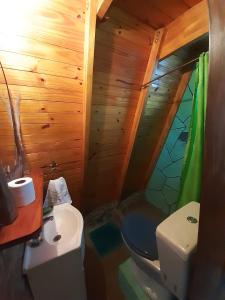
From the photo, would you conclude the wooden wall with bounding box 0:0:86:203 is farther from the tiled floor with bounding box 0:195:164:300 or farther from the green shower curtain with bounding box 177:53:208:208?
→ the green shower curtain with bounding box 177:53:208:208

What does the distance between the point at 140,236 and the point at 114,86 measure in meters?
1.31

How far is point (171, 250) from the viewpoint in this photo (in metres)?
0.84

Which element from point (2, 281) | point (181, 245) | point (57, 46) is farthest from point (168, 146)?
point (2, 281)

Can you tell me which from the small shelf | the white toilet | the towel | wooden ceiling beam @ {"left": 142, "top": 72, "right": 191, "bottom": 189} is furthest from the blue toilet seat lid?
wooden ceiling beam @ {"left": 142, "top": 72, "right": 191, "bottom": 189}

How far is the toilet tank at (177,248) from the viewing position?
81 cm

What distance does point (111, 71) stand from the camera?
1.37m

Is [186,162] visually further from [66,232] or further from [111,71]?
[66,232]

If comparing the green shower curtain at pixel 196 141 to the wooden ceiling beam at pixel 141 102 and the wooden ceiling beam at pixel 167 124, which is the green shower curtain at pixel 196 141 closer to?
the wooden ceiling beam at pixel 141 102

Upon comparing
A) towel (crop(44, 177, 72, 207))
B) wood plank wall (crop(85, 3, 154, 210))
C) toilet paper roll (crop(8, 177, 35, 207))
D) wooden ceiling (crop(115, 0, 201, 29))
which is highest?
wooden ceiling (crop(115, 0, 201, 29))

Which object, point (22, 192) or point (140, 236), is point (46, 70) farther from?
point (140, 236)

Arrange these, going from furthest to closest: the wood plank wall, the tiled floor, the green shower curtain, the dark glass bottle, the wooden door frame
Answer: the green shower curtain, the wood plank wall, the tiled floor, the dark glass bottle, the wooden door frame

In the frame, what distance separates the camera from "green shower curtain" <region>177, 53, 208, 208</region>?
136 cm

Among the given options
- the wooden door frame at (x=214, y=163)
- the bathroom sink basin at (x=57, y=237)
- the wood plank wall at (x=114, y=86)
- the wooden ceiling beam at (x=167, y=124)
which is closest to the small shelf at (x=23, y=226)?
the bathroom sink basin at (x=57, y=237)

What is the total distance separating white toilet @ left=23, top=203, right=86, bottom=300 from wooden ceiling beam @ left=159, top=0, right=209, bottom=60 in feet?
5.30
